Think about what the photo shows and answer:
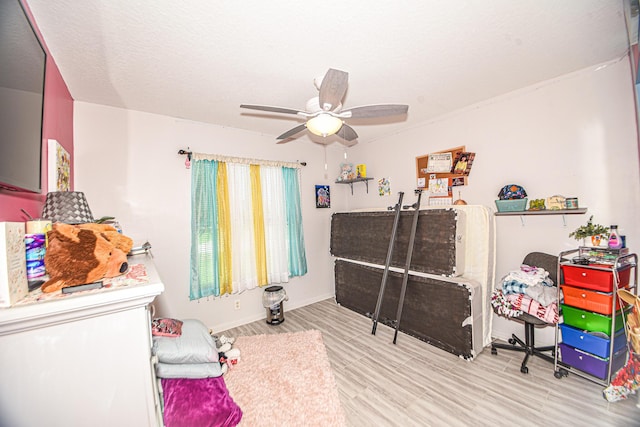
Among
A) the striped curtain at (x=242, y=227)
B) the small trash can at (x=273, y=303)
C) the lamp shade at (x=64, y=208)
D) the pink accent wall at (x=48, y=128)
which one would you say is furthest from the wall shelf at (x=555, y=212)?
the pink accent wall at (x=48, y=128)

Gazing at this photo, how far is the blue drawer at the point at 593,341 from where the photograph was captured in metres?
1.73

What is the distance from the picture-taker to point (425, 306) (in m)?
2.53

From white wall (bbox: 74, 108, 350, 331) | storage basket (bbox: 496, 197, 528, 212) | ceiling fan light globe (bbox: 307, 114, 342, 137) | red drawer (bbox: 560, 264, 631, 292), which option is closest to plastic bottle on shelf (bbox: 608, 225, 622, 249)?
red drawer (bbox: 560, 264, 631, 292)

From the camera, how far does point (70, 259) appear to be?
0.80 meters

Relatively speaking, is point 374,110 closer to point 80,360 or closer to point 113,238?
point 113,238

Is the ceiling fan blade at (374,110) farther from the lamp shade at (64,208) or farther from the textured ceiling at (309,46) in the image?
the lamp shade at (64,208)

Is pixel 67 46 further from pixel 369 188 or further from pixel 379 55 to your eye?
pixel 369 188

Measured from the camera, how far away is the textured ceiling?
1.34m

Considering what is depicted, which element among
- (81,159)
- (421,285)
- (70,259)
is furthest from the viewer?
(421,285)

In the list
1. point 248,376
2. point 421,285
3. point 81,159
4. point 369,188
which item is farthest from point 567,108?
point 81,159

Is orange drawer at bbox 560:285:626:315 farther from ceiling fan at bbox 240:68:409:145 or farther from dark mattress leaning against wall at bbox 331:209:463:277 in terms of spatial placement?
ceiling fan at bbox 240:68:409:145

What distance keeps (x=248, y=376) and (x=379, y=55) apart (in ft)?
9.04

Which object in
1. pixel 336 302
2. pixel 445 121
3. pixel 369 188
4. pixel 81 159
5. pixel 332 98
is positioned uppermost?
pixel 445 121

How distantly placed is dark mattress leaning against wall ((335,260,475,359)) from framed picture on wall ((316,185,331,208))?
Result: 3.48 feet
